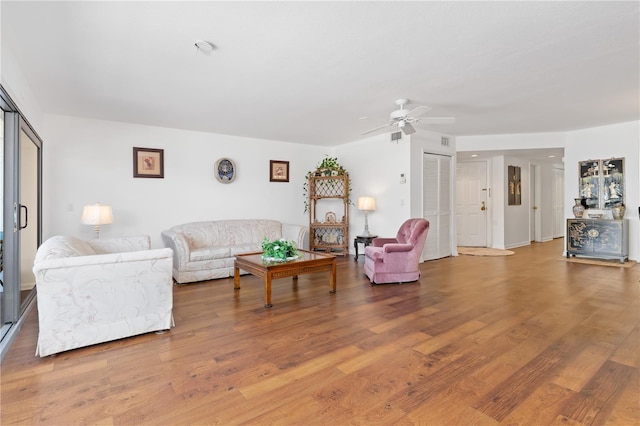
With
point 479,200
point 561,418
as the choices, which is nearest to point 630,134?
point 479,200

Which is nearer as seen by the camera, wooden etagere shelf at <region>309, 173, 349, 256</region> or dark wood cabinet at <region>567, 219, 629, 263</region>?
dark wood cabinet at <region>567, 219, 629, 263</region>

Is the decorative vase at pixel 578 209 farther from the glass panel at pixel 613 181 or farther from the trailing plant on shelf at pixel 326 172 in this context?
the trailing plant on shelf at pixel 326 172

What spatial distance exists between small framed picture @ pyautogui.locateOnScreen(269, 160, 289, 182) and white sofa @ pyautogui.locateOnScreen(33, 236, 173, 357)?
164 inches

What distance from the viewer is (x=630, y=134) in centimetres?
577

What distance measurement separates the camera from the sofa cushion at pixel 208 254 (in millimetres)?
4774

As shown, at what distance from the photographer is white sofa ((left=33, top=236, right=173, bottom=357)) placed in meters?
2.47

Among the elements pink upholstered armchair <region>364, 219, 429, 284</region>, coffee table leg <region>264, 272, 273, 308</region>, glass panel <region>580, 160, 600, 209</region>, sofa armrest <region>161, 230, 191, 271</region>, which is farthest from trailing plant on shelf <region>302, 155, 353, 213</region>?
glass panel <region>580, 160, 600, 209</region>

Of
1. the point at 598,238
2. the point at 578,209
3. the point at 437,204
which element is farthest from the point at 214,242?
the point at 598,238

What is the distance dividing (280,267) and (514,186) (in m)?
7.19

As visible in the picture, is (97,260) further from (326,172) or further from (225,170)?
(326,172)

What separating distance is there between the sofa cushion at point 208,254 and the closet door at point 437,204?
363 cm

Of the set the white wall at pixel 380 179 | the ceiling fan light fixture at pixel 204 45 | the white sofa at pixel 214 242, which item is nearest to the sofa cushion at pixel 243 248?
the white sofa at pixel 214 242

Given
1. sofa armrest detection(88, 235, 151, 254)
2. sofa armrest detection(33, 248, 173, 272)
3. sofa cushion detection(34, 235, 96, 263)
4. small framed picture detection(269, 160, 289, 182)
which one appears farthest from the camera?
small framed picture detection(269, 160, 289, 182)

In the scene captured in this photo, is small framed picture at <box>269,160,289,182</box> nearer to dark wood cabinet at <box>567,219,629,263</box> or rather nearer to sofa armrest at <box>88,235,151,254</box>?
sofa armrest at <box>88,235,151,254</box>
